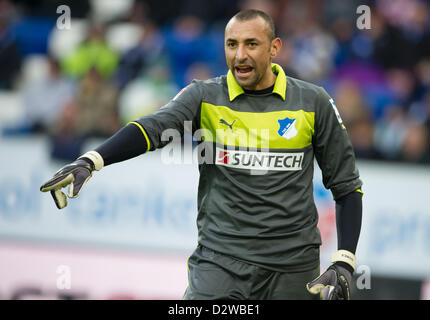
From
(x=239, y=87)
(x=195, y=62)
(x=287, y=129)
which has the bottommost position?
(x=287, y=129)

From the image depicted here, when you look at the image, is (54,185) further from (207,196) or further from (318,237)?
(318,237)

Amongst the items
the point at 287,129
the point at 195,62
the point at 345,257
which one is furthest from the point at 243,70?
the point at 195,62

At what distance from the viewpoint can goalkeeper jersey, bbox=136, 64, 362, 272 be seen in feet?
12.7

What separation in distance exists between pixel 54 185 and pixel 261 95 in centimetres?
139

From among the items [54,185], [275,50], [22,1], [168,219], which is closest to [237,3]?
[22,1]

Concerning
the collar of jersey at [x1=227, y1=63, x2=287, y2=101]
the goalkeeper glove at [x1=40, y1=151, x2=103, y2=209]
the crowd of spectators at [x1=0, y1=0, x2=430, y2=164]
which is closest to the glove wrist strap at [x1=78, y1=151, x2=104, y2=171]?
the goalkeeper glove at [x1=40, y1=151, x2=103, y2=209]

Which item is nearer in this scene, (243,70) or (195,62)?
(243,70)

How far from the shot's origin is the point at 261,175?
12.8ft

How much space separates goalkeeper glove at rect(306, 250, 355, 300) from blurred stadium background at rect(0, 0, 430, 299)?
139 inches

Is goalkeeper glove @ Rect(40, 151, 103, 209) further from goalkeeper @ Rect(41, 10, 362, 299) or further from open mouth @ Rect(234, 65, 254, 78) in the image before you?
open mouth @ Rect(234, 65, 254, 78)

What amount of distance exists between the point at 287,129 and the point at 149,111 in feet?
16.9

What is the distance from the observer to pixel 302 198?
396 cm

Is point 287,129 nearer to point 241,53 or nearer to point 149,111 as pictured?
point 241,53

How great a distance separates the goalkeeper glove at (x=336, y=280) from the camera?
12.2ft
